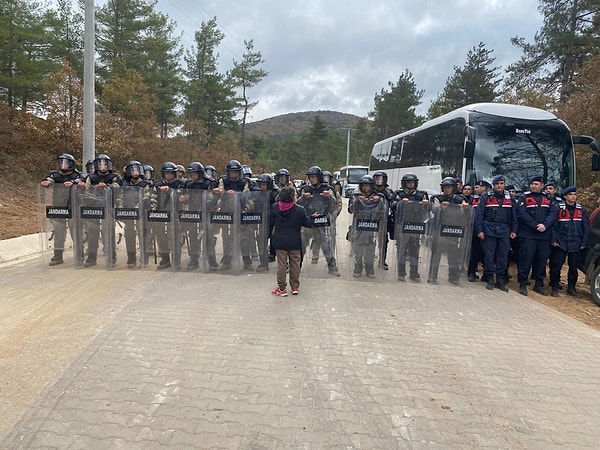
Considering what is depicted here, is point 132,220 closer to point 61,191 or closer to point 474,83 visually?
point 61,191

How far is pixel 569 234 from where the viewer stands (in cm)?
732

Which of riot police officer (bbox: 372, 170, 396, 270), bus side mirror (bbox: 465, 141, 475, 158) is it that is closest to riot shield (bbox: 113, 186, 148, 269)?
riot police officer (bbox: 372, 170, 396, 270)

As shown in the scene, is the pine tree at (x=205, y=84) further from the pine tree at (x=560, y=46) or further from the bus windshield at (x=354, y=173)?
the pine tree at (x=560, y=46)

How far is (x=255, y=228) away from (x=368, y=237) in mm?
2165

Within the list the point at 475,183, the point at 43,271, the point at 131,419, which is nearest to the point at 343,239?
the point at 475,183

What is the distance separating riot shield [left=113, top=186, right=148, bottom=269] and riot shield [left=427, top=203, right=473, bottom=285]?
5435mm

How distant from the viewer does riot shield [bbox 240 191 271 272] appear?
25.4 feet

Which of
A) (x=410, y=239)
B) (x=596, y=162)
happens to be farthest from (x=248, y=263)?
(x=596, y=162)

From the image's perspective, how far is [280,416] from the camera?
129 inches

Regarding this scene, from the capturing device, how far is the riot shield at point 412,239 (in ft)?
25.2

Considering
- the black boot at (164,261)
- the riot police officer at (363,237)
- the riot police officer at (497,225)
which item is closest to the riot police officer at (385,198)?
the riot police officer at (363,237)

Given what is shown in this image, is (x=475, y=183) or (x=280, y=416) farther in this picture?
(x=475, y=183)

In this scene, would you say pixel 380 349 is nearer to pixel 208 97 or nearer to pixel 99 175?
pixel 99 175

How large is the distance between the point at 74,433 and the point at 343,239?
925cm
